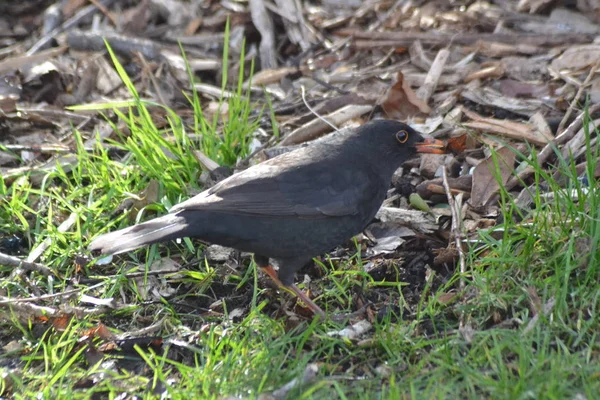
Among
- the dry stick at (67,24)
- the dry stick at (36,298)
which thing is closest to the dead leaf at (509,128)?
the dry stick at (36,298)

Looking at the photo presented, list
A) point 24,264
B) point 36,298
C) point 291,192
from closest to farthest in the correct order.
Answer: point 36,298
point 291,192
point 24,264

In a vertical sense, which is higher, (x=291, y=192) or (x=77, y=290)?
(x=291, y=192)

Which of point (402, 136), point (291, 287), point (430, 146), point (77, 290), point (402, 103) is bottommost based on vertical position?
point (291, 287)

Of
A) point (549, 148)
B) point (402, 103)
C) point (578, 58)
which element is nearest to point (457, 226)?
point (549, 148)

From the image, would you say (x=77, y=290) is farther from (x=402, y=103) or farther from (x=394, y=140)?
(x=402, y=103)

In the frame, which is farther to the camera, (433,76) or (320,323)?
(433,76)

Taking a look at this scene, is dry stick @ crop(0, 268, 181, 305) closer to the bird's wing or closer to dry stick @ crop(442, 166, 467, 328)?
the bird's wing

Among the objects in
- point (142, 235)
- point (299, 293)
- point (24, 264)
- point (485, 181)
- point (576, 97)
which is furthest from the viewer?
point (576, 97)

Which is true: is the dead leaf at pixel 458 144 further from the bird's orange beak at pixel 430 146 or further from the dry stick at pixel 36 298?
the dry stick at pixel 36 298
